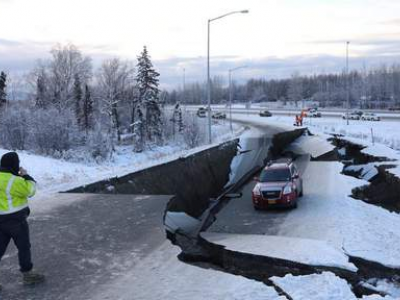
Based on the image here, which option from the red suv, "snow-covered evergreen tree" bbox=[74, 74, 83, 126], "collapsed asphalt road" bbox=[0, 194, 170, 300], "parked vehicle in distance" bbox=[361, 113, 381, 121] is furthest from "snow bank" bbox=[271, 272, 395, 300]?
"parked vehicle in distance" bbox=[361, 113, 381, 121]

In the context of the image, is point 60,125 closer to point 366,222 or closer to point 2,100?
point 2,100

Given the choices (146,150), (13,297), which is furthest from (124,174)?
(146,150)

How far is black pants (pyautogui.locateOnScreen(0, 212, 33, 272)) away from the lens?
8039 mm

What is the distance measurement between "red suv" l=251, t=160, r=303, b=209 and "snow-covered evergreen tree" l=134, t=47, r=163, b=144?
48.7 m

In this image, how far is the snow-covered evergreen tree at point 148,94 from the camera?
2822 inches

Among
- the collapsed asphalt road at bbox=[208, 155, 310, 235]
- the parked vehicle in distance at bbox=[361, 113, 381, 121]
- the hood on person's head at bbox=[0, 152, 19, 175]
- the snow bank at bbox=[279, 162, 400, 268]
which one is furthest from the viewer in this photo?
the parked vehicle in distance at bbox=[361, 113, 381, 121]

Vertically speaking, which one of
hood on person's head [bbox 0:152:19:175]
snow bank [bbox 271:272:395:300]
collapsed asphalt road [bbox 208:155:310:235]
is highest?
hood on person's head [bbox 0:152:19:175]

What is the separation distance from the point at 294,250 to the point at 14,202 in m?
6.37

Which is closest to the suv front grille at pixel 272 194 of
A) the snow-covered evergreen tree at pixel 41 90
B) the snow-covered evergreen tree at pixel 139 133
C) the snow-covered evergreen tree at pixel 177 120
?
the snow-covered evergreen tree at pixel 139 133

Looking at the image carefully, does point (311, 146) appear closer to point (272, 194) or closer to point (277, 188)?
point (277, 188)

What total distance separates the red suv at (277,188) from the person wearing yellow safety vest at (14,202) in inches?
619

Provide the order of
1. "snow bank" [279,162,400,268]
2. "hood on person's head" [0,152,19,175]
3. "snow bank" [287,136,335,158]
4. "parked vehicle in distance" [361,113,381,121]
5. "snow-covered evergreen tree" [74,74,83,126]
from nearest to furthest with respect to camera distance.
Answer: "hood on person's head" [0,152,19,175] < "snow bank" [279,162,400,268] < "snow bank" [287,136,335,158] < "snow-covered evergreen tree" [74,74,83,126] < "parked vehicle in distance" [361,113,381,121]

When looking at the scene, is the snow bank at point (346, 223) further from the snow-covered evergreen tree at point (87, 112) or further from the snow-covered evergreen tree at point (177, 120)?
the snow-covered evergreen tree at point (177, 120)

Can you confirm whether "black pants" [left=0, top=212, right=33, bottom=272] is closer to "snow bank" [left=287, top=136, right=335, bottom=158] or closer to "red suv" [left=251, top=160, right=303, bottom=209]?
"red suv" [left=251, top=160, right=303, bottom=209]
